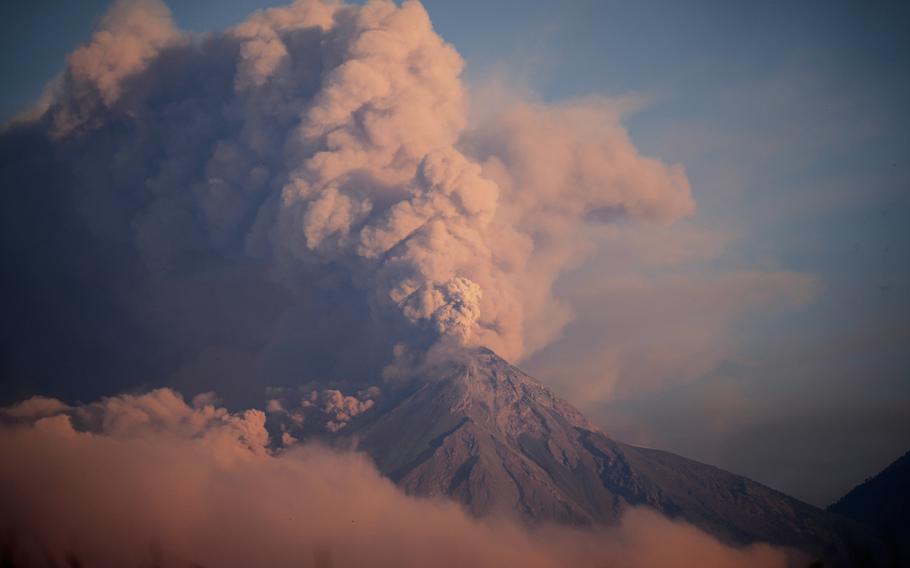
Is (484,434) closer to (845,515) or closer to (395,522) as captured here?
(395,522)

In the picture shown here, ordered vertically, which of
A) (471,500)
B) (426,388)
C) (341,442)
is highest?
(426,388)

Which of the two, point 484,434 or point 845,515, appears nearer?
point 484,434

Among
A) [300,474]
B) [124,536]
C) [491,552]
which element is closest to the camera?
[124,536]

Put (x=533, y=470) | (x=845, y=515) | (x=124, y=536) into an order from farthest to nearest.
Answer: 1. (x=845, y=515)
2. (x=533, y=470)
3. (x=124, y=536)

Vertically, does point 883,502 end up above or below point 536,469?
below

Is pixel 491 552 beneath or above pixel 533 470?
beneath

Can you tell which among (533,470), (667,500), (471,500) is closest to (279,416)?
(471,500)

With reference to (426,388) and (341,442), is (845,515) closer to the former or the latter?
(426,388)
